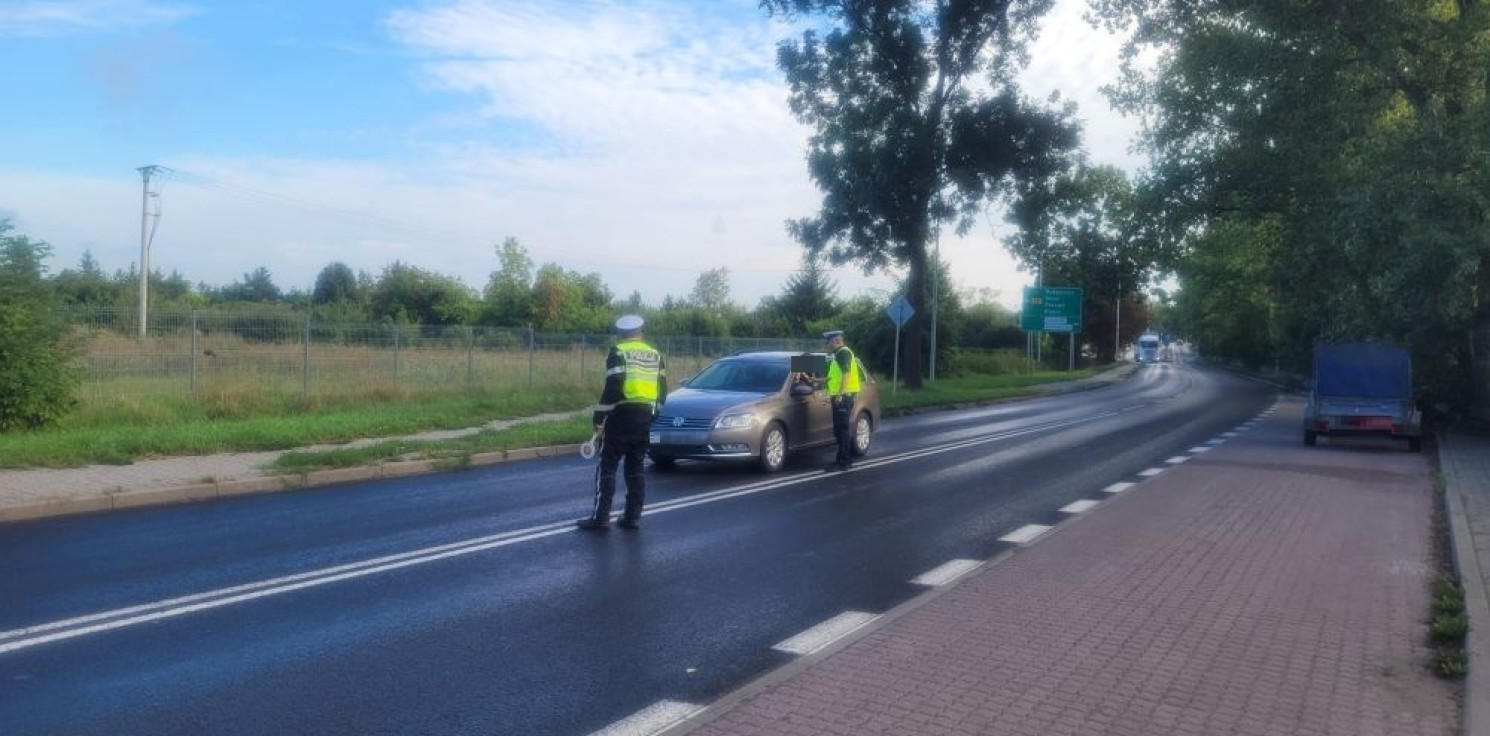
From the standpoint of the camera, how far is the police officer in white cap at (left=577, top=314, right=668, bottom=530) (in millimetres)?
10125

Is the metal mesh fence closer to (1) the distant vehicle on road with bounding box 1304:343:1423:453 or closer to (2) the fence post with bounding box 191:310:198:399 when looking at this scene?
(2) the fence post with bounding box 191:310:198:399

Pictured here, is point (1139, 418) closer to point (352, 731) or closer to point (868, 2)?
point (868, 2)

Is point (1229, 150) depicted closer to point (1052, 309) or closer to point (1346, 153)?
point (1346, 153)

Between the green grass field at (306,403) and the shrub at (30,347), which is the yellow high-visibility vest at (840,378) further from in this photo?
the shrub at (30,347)

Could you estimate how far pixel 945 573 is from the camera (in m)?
8.69

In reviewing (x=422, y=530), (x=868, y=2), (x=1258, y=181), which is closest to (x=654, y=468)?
(x=422, y=530)

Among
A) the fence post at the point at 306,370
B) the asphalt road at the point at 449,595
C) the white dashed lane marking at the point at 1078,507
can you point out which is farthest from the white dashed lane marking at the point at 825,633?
the fence post at the point at 306,370

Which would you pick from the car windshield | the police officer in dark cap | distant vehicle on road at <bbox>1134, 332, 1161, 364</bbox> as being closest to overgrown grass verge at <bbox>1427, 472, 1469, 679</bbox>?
the police officer in dark cap

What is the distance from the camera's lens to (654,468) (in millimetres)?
15641

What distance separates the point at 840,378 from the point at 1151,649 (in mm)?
9510

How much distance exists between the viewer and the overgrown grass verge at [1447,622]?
6168mm

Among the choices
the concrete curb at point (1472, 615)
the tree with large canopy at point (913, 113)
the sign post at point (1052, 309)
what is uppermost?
the tree with large canopy at point (913, 113)

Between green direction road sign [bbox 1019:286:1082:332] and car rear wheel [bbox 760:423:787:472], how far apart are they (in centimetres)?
4770

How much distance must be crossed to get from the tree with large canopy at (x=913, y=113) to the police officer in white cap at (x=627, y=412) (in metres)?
24.6
